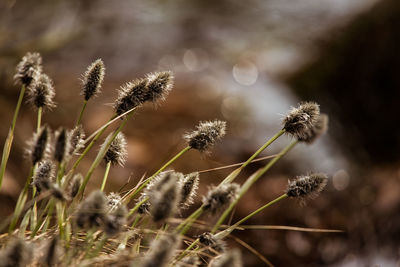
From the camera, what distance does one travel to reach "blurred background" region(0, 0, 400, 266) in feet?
14.9

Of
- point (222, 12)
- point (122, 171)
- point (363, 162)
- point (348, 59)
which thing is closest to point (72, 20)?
point (222, 12)

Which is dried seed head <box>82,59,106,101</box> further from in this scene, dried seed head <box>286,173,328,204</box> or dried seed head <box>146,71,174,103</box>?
dried seed head <box>286,173,328,204</box>

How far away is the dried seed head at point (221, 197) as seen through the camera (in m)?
1.38

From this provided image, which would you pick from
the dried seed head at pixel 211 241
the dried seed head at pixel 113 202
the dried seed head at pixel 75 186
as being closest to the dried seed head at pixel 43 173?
the dried seed head at pixel 75 186

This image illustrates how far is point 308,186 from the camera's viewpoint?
5.09 feet

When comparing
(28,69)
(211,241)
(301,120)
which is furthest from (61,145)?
(301,120)

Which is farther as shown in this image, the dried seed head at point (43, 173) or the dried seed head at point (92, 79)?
the dried seed head at point (92, 79)

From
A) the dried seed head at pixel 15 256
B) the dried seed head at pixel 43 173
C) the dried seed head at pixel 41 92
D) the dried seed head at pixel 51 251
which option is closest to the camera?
the dried seed head at pixel 15 256

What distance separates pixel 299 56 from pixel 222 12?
1.72 metres

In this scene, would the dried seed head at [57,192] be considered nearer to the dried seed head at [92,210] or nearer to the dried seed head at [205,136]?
the dried seed head at [92,210]

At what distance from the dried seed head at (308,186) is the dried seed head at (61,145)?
76 cm

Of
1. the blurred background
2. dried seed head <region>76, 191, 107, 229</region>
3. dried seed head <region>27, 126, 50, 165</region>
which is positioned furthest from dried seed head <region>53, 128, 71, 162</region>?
the blurred background

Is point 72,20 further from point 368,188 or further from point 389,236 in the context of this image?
point 389,236

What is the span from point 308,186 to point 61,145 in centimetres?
82
